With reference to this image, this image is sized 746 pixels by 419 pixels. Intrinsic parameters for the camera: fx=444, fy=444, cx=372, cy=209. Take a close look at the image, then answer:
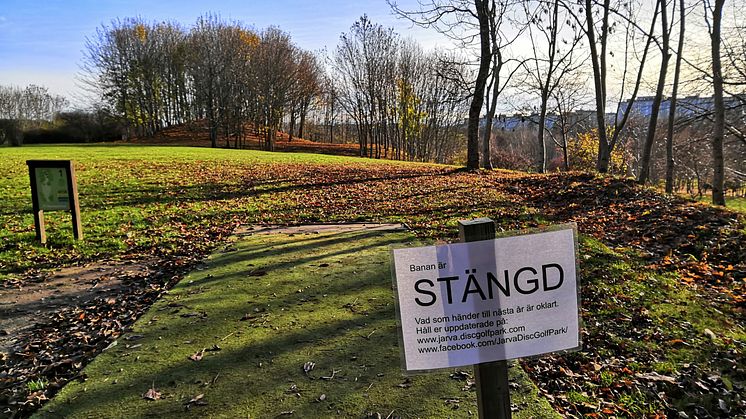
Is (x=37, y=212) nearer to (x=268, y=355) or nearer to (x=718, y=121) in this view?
(x=268, y=355)

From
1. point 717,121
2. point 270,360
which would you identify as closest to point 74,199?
point 270,360

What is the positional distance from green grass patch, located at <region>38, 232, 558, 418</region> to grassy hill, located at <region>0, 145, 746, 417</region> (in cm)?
34

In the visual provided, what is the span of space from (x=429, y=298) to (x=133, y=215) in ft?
30.2

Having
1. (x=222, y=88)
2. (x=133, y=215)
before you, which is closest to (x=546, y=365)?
(x=133, y=215)

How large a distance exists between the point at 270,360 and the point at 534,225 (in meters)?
6.44

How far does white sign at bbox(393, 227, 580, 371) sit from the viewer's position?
172 centimetres

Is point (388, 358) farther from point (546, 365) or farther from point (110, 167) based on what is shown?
point (110, 167)

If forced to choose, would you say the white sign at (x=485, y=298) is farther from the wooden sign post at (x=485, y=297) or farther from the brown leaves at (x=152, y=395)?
the brown leaves at (x=152, y=395)

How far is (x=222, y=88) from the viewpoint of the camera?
43719 millimetres

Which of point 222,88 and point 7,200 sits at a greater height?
point 222,88

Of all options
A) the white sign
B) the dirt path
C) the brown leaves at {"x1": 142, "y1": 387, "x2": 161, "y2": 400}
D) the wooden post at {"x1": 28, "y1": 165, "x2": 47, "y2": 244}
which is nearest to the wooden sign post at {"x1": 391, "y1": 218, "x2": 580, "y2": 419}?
the white sign

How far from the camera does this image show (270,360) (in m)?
3.65

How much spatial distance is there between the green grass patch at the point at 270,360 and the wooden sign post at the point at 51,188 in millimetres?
3128

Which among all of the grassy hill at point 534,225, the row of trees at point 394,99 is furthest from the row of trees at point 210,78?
the grassy hill at point 534,225
